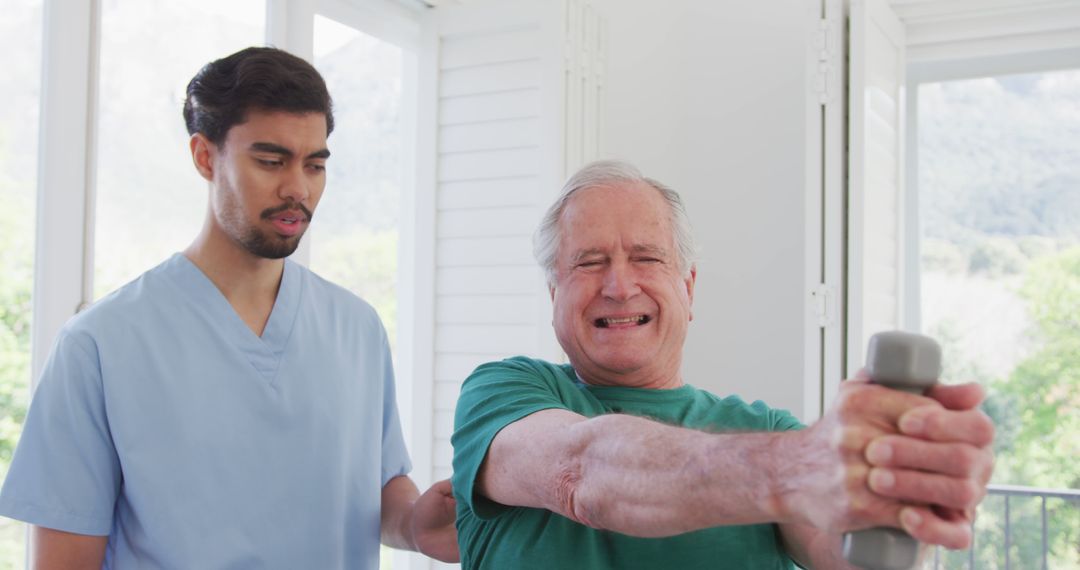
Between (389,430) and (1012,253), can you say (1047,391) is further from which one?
(389,430)

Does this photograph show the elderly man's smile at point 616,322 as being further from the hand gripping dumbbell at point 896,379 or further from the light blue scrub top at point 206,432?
the hand gripping dumbbell at point 896,379

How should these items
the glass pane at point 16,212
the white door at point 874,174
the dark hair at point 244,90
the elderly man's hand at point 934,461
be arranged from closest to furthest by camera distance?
the elderly man's hand at point 934,461 < the dark hair at point 244,90 < the glass pane at point 16,212 < the white door at point 874,174

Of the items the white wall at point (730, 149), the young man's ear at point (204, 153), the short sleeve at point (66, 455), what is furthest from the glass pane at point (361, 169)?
the short sleeve at point (66, 455)

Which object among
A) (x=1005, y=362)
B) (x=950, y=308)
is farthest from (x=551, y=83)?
(x=1005, y=362)

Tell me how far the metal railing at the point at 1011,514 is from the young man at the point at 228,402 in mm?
2099

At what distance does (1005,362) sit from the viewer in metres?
2.82

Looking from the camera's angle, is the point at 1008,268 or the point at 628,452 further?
the point at 1008,268

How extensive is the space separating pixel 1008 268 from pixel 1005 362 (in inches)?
10.9

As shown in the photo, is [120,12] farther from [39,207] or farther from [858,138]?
[858,138]

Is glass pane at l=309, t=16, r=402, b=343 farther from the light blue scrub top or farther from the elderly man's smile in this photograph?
the elderly man's smile

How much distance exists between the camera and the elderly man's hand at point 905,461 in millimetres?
569

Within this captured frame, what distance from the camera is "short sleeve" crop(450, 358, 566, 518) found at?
1.00 m

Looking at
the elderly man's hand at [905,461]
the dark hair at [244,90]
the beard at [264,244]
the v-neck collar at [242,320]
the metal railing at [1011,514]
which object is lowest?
the metal railing at [1011,514]

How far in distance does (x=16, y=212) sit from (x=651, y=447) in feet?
3.89
